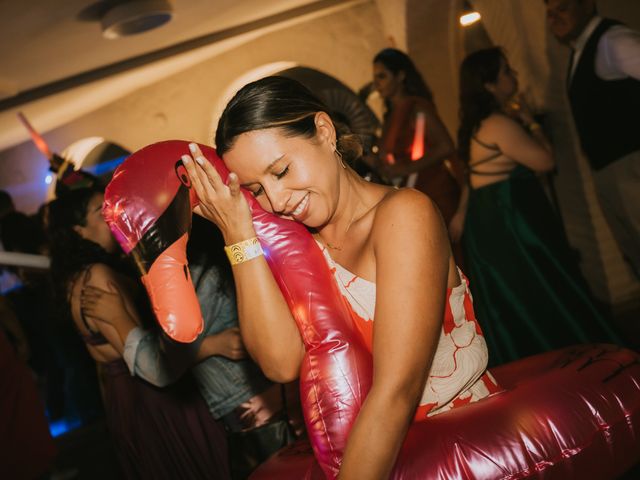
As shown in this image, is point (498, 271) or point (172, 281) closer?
point (172, 281)

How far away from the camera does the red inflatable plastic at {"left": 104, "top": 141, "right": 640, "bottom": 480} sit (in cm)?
103

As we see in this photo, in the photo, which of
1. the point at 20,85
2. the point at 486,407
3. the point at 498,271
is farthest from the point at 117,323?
the point at 20,85

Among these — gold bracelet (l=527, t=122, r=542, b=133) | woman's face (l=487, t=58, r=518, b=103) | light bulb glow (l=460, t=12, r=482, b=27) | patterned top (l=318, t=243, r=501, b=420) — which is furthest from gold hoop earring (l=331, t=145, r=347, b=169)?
light bulb glow (l=460, t=12, r=482, b=27)

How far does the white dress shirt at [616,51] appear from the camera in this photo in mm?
2377

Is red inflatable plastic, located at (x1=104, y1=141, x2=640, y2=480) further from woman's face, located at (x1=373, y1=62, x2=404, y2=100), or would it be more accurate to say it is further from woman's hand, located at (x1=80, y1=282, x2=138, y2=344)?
woman's face, located at (x1=373, y1=62, x2=404, y2=100)

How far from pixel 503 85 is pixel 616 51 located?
64cm

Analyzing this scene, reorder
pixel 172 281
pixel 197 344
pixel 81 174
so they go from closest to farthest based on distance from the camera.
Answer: pixel 172 281 → pixel 197 344 → pixel 81 174

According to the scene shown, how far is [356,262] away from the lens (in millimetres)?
1275

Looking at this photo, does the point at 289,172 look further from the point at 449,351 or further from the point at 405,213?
the point at 449,351

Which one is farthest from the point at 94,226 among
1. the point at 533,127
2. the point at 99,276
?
the point at 533,127

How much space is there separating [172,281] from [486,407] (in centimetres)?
71

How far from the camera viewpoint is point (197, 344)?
6.28 feet

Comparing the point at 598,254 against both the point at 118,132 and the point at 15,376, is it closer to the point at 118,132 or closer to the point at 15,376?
the point at 15,376

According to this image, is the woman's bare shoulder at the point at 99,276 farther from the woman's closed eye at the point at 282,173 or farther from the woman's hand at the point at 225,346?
the woman's closed eye at the point at 282,173
